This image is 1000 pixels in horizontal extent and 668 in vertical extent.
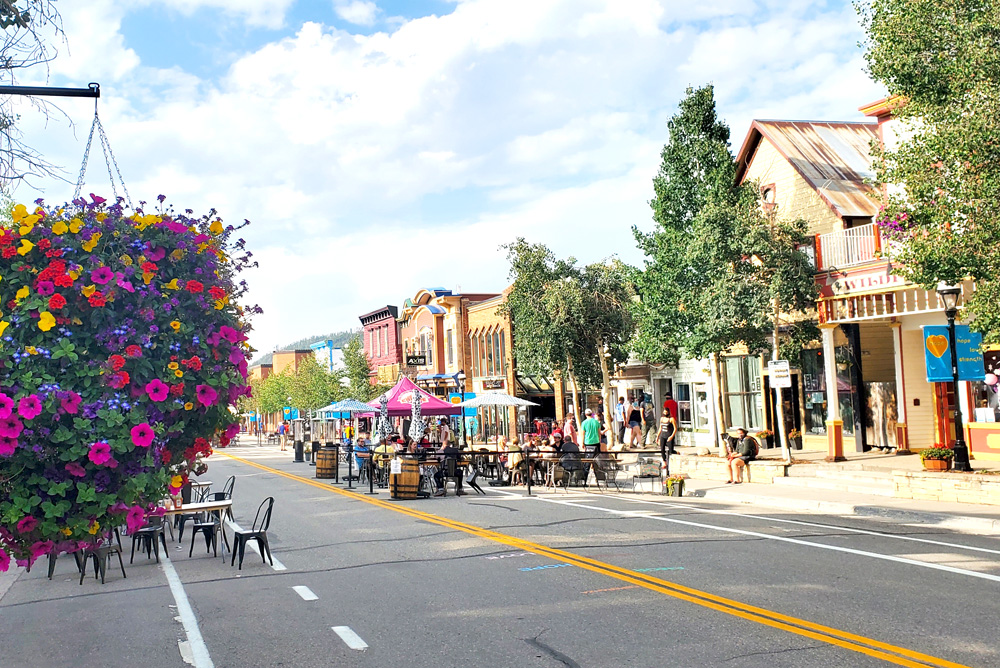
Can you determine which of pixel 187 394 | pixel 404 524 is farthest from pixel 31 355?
pixel 404 524

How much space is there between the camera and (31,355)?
195 inches

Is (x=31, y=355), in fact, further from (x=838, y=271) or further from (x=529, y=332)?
(x=529, y=332)

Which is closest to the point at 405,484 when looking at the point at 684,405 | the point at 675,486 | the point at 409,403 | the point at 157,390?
the point at 409,403

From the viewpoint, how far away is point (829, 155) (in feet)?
91.4

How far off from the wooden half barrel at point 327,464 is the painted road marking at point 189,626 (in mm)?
15386

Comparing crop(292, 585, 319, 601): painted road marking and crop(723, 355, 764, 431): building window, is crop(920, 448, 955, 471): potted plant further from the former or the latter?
crop(292, 585, 319, 601): painted road marking

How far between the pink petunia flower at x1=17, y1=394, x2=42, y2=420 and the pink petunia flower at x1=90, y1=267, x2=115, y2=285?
2.35 feet

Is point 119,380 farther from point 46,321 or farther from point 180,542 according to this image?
point 180,542

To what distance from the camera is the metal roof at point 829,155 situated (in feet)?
83.0

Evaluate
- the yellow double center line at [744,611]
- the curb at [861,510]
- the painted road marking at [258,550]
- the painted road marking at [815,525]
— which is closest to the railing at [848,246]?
the curb at [861,510]

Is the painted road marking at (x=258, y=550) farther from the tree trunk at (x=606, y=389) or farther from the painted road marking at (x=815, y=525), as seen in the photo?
the tree trunk at (x=606, y=389)

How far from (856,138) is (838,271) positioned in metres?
9.25

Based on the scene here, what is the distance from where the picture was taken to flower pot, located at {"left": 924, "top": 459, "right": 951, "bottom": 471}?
59.9 feet

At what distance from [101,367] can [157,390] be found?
A: 32cm
